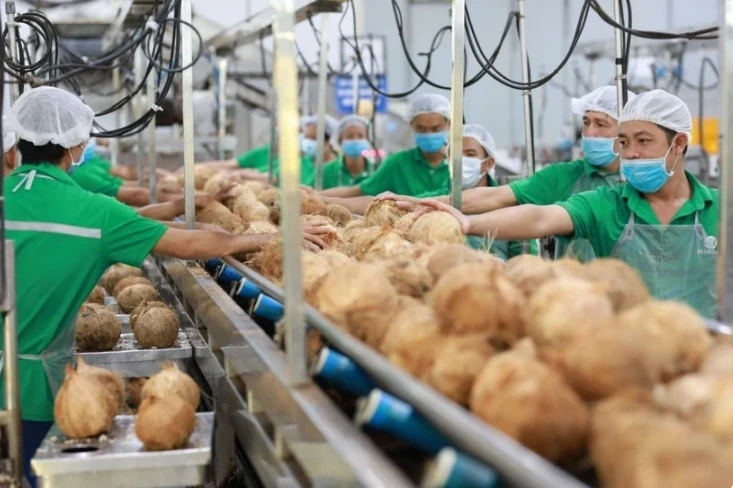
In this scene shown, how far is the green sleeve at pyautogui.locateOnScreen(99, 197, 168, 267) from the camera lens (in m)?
2.88

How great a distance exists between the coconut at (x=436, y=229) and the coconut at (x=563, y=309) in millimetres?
1018

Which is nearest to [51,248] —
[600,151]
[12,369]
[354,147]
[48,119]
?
[48,119]

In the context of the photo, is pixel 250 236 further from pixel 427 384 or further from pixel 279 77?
pixel 427 384

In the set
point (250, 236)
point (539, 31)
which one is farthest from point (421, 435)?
point (539, 31)

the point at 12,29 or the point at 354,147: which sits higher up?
the point at 12,29

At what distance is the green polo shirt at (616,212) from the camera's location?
10.9 feet

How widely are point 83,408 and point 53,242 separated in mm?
806

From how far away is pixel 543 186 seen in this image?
4.27 meters

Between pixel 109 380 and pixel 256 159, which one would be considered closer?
pixel 109 380

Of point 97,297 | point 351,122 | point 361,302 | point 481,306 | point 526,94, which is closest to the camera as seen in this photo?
point 481,306

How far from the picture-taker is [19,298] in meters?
2.81

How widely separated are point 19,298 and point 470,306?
1732 millimetres

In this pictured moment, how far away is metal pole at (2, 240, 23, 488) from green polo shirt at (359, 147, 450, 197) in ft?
11.4

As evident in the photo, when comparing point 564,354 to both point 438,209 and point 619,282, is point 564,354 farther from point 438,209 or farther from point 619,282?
point 438,209
